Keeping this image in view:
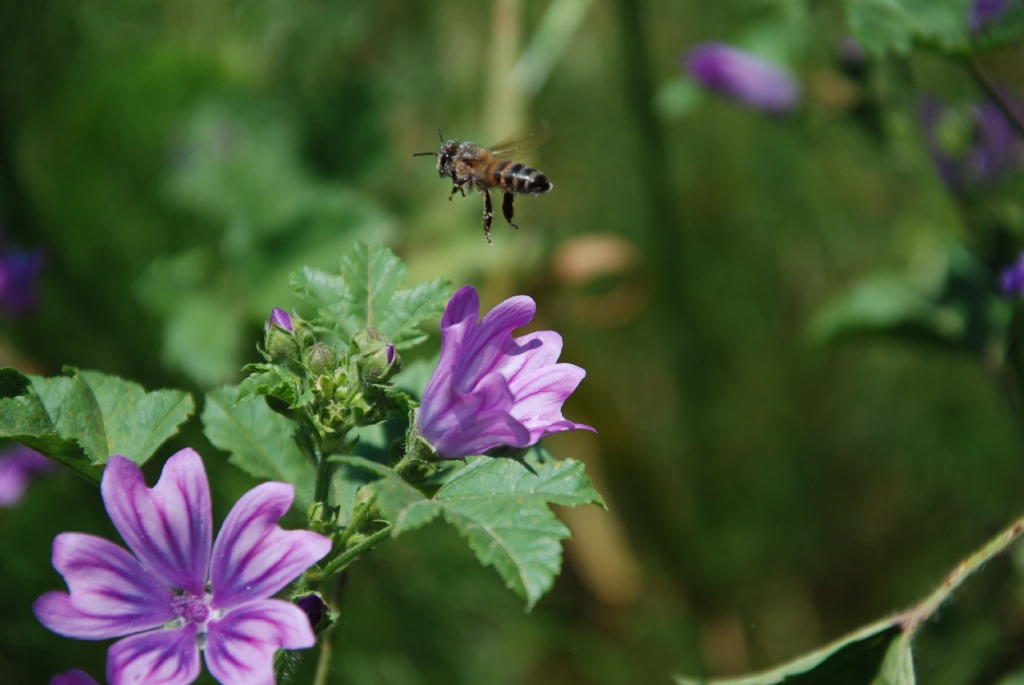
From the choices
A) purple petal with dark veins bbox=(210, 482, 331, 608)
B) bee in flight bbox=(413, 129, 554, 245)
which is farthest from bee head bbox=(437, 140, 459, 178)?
purple petal with dark veins bbox=(210, 482, 331, 608)

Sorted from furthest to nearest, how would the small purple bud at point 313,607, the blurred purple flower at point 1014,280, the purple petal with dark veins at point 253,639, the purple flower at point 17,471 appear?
the purple flower at point 17,471
the blurred purple flower at point 1014,280
the small purple bud at point 313,607
the purple petal with dark veins at point 253,639

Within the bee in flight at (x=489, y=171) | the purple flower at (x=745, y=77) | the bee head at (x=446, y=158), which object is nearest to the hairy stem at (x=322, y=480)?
the bee in flight at (x=489, y=171)

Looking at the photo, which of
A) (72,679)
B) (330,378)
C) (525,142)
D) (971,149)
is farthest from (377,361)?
(971,149)

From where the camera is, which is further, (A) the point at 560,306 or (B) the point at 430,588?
(A) the point at 560,306

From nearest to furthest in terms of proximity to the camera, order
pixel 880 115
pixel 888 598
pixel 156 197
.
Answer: pixel 880 115 < pixel 888 598 < pixel 156 197

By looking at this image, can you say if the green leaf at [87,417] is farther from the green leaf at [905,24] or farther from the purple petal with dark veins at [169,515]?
the green leaf at [905,24]

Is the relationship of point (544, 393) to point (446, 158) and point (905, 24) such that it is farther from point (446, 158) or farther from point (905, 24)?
point (905, 24)

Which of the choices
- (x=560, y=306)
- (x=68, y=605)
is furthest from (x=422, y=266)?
(x=68, y=605)

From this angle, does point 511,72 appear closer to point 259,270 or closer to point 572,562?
point 259,270
